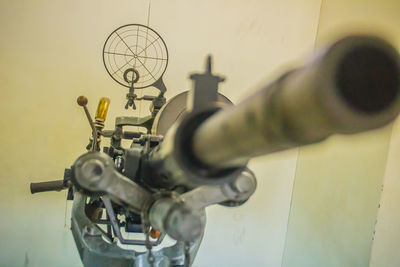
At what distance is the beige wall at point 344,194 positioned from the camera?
4.10 feet

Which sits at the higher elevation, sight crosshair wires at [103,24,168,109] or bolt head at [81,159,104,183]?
sight crosshair wires at [103,24,168,109]

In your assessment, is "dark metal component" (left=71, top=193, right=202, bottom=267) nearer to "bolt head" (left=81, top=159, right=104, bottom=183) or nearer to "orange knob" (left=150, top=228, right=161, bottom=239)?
"orange knob" (left=150, top=228, right=161, bottom=239)

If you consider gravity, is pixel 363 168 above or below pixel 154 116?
below

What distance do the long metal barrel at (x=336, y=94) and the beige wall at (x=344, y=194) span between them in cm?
73

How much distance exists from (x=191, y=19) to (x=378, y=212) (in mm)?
1352

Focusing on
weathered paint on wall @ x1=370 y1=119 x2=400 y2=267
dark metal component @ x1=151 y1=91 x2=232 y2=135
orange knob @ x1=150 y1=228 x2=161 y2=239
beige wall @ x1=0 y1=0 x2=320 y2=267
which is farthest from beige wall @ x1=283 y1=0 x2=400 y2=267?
orange knob @ x1=150 y1=228 x2=161 y2=239

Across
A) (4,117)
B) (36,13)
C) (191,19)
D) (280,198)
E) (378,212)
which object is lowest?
(280,198)

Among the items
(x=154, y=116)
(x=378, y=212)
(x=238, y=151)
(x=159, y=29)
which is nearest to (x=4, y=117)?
(x=159, y=29)

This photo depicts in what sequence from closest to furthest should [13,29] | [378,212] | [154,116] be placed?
1. [154,116]
2. [378,212]
3. [13,29]

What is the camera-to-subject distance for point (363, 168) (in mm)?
1386

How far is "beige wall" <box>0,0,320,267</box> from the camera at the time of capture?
1.69 m

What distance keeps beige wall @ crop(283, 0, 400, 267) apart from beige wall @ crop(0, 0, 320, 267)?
0.19 meters

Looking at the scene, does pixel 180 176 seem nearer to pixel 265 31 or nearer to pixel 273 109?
pixel 273 109

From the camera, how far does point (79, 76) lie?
1.74 m
